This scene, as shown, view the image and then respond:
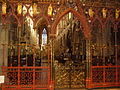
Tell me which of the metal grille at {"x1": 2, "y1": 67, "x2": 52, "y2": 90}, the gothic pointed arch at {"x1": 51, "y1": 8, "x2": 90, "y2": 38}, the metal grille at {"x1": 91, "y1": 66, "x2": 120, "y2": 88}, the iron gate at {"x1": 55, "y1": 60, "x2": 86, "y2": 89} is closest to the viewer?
the metal grille at {"x1": 2, "y1": 67, "x2": 52, "y2": 90}

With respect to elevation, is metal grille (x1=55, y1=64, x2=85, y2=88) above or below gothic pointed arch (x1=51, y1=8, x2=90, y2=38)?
below

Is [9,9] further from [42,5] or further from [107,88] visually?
[107,88]

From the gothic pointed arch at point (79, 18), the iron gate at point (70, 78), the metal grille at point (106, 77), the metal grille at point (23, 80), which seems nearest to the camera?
the metal grille at point (23, 80)

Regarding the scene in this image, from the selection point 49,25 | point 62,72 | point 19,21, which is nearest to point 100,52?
point 62,72

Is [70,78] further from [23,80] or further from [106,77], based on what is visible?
[23,80]

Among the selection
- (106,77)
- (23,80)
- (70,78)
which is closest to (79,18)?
(70,78)

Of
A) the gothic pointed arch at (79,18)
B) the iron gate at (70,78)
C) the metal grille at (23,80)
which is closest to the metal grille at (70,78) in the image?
the iron gate at (70,78)

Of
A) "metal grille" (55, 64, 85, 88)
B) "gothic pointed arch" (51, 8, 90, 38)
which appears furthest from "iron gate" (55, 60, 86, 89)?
"gothic pointed arch" (51, 8, 90, 38)

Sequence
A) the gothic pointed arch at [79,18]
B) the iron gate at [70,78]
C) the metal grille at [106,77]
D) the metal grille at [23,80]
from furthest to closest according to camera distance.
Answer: the iron gate at [70,78] → the metal grille at [106,77] → the gothic pointed arch at [79,18] → the metal grille at [23,80]

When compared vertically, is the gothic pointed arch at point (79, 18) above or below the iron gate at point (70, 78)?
above

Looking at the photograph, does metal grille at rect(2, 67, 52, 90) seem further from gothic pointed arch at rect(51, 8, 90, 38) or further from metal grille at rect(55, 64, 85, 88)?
gothic pointed arch at rect(51, 8, 90, 38)

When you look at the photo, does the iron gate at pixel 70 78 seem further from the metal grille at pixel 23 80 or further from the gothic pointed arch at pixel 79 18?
the gothic pointed arch at pixel 79 18

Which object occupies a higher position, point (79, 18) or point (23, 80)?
point (79, 18)

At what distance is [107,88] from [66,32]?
6.19m
